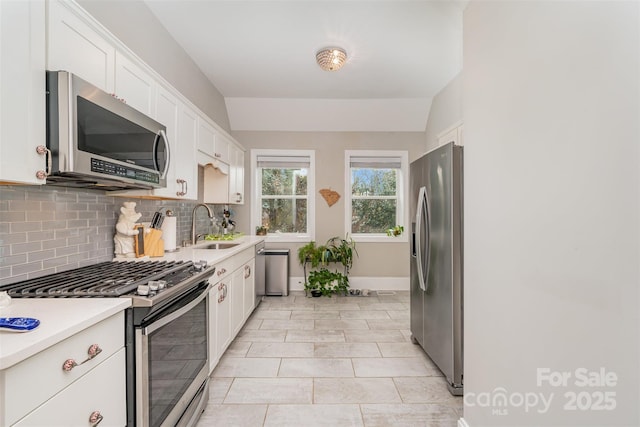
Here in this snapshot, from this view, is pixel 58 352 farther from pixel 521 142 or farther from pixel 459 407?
pixel 459 407

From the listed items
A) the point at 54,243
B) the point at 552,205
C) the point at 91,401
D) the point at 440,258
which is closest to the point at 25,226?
the point at 54,243

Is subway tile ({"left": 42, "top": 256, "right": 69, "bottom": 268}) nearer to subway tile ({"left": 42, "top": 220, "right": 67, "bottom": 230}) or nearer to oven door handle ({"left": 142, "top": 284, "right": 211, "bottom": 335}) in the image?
subway tile ({"left": 42, "top": 220, "right": 67, "bottom": 230})

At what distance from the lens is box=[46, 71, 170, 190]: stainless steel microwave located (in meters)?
1.24

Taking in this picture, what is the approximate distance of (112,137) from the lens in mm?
1527

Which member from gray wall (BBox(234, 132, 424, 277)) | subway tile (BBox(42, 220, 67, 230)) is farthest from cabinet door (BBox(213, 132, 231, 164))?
subway tile (BBox(42, 220, 67, 230))

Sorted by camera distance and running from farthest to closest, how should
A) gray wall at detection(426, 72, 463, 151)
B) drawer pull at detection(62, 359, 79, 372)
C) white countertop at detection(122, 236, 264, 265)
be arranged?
gray wall at detection(426, 72, 463, 151), white countertop at detection(122, 236, 264, 265), drawer pull at detection(62, 359, 79, 372)

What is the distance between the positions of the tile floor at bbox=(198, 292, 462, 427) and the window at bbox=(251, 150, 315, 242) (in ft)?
5.42

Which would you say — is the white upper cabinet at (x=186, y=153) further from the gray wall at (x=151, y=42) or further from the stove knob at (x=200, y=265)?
the stove knob at (x=200, y=265)

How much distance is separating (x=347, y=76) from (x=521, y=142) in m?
2.73

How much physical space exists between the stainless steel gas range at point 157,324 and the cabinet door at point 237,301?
0.73 metres

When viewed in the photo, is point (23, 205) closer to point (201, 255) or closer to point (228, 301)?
point (201, 255)

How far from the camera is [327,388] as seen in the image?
2150mm

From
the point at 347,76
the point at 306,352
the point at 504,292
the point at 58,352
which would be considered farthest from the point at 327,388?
the point at 347,76

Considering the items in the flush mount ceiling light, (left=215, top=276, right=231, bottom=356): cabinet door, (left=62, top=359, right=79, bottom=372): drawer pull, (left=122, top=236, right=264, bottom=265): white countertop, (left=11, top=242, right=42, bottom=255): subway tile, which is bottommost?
(left=215, top=276, right=231, bottom=356): cabinet door
